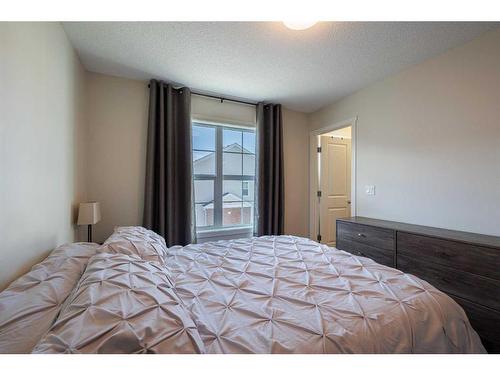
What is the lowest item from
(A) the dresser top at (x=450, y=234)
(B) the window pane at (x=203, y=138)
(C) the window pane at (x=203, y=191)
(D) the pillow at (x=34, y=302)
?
(D) the pillow at (x=34, y=302)

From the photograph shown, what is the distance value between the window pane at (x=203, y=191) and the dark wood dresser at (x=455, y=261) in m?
2.05

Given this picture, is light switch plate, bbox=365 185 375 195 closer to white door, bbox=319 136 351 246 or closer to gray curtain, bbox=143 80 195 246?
white door, bbox=319 136 351 246

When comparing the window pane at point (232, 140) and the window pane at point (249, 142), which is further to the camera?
the window pane at point (249, 142)

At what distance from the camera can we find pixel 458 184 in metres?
2.03

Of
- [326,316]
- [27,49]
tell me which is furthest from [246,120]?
[326,316]

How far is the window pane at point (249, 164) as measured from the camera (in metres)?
3.44

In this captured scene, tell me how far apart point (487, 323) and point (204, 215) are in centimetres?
286

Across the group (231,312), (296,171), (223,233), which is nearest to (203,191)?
(223,233)

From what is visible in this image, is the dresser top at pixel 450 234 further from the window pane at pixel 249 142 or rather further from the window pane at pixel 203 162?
the window pane at pixel 203 162

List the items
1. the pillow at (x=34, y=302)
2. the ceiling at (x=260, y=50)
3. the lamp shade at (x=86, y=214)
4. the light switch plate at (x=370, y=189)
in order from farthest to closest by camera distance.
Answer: the light switch plate at (x=370, y=189)
the lamp shade at (x=86, y=214)
the ceiling at (x=260, y=50)
the pillow at (x=34, y=302)

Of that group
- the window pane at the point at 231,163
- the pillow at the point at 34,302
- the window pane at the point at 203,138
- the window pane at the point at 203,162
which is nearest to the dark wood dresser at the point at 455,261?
the window pane at the point at 231,163

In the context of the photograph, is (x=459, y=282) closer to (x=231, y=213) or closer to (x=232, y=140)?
(x=231, y=213)

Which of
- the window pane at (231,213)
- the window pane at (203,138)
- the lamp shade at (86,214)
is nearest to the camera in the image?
the lamp shade at (86,214)

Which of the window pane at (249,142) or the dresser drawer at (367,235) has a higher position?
the window pane at (249,142)
